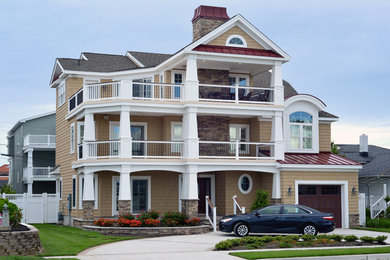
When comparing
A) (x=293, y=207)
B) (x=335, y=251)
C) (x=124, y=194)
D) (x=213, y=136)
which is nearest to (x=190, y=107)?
(x=213, y=136)

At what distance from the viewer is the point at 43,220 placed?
35.1 m

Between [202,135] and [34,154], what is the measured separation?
77.7 feet

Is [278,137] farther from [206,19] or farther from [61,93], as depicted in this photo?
[61,93]

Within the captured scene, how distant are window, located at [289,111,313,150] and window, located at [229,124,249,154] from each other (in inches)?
99.6

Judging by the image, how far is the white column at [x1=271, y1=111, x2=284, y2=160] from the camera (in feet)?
97.3

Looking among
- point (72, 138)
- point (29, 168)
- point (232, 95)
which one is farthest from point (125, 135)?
point (29, 168)

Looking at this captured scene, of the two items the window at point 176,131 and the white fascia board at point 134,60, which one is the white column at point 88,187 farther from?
the white fascia board at point 134,60

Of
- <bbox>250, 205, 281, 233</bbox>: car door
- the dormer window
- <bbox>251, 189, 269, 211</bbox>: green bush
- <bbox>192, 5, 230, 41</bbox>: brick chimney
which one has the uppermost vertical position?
<bbox>192, 5, 230, 41</bbox>: brick chimney

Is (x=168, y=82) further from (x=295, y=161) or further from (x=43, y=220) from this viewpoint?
(x=43, y=220)

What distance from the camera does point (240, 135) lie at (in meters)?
32.5

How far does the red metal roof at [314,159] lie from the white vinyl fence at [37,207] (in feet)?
48.5

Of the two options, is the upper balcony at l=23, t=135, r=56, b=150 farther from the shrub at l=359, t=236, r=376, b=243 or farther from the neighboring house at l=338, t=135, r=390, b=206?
the shrub at l=359, t=236, r=376, b=243

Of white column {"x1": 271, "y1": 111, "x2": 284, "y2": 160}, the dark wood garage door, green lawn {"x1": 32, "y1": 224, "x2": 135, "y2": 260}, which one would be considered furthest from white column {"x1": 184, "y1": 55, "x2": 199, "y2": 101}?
green lawn {"x1": 32, "y1": 224, "x2": 135, "y2": 260}

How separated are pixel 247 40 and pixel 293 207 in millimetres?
10256
